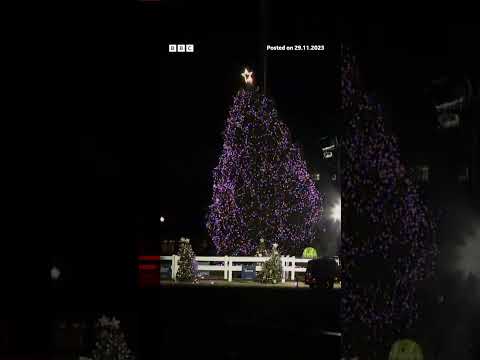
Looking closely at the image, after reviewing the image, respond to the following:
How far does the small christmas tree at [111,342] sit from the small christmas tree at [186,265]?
0.87m

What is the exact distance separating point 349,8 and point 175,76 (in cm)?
118

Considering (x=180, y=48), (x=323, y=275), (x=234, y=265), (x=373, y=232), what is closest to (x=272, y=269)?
(x=234, y=265)

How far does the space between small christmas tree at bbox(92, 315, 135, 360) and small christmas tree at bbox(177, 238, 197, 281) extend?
0.87 metres

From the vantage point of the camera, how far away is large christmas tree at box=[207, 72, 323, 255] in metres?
5.49

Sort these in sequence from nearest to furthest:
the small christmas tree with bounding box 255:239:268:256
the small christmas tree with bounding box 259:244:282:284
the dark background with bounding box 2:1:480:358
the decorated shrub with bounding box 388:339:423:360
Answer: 1. the dark background with bounding box 2:1:480:358
2. the decorated shrub with bounding box 388:339:423:360
3. the small christmas tree with bounding box 259:244:282:284
4. the small christmas tree with bounding box 255:239:268:256

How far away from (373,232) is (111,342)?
1.62 meters

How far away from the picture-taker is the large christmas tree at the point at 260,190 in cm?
549

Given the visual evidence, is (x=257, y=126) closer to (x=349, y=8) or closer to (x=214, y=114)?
A: (x=214, y=114)

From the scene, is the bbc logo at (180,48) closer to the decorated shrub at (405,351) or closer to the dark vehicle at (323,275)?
the dark vehicle at (323,275)

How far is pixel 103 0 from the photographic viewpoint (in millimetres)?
3355

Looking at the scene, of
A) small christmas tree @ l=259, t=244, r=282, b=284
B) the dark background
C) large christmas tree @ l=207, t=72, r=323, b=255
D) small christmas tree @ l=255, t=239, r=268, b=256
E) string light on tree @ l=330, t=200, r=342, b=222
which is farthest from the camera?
large christmas tree @ l=207, t=72, r=323, b=255

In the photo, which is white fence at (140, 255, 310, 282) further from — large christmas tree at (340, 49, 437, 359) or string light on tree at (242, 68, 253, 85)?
string light on tree at (242, 68, 253, 85)

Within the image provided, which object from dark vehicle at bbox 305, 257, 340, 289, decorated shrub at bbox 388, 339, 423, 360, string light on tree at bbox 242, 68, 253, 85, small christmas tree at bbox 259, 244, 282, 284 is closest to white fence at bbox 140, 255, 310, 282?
small christmas tree at bbox 259, 244, 282, 284

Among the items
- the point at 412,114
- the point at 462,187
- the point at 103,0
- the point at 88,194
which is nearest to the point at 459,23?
the point at 412,114
